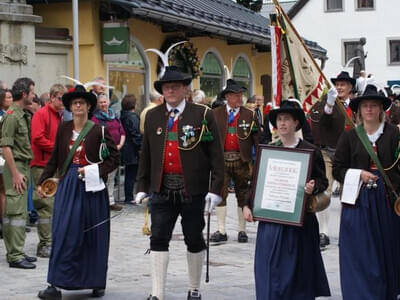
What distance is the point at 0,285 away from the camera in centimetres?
830

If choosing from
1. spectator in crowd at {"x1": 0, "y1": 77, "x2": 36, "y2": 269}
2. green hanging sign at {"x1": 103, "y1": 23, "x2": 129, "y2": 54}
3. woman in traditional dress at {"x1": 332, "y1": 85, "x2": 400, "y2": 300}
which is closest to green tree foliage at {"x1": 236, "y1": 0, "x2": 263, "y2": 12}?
green hanging sign at {"x1": 103, "y1": 23, "x2": 129, "y2": 54}

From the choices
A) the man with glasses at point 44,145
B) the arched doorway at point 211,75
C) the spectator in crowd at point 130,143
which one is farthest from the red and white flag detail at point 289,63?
the arched doorway at point 211,75

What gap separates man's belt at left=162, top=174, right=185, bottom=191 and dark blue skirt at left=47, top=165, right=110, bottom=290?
2.62 feet

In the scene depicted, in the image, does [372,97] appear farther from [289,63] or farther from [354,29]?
[354,29]

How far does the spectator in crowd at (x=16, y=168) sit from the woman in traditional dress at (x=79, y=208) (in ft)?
4.12

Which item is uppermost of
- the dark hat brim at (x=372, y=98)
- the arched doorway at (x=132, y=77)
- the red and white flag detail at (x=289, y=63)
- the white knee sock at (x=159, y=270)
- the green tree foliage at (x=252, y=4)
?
the green tree foliage at (x=252, y=4)

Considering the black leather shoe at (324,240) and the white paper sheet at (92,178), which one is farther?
the black leather shoe at (324,240)

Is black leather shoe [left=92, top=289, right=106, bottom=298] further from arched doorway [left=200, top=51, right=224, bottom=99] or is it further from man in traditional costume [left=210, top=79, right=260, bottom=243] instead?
arched doorway [left=200, top=51, right=224, bottom=99]

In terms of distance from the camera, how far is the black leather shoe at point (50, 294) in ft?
25.1

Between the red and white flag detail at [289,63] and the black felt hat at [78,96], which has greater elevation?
the red and white flag detail at [289,63]

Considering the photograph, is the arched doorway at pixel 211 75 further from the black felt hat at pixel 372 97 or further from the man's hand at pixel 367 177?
the man's hand at pixel 367 177

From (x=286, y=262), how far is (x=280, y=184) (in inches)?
23.3

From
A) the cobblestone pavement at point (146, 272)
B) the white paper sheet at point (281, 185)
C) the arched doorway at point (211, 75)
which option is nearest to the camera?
the white paper sheet at point (281, 185)

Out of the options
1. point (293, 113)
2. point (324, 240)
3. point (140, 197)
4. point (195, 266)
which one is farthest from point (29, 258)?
point (293, 113)
